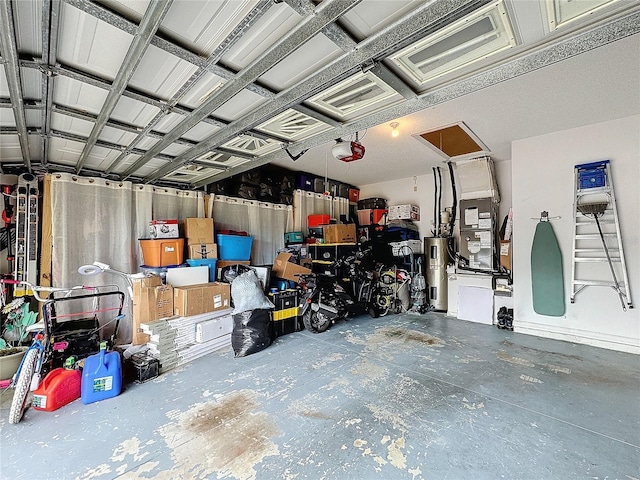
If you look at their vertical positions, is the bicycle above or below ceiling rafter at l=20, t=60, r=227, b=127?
below

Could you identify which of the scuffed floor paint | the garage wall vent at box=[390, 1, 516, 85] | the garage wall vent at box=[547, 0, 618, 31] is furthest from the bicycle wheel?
the garage wall vent at box=[547, 0, 618, 31]

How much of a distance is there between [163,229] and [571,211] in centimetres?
557

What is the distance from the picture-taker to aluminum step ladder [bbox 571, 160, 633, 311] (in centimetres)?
349

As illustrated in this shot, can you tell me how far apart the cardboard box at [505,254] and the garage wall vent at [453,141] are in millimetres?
1628

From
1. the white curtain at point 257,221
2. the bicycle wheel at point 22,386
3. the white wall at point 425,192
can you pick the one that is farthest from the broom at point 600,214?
the bicycle wheel at point 22,386

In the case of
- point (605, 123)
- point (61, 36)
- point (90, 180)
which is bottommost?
point (90, 180)

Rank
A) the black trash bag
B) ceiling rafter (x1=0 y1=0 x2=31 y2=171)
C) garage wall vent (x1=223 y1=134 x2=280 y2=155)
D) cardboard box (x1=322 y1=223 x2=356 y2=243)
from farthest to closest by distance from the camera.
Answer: cardboard box (x1=322 y1=223 x2=356 y2=243), the black trash bag, garage wall vent (x1=223 y1=134 x2=280 y2=155), ceiling rafter (x1=0 y1=0 x2=31 y2=171)

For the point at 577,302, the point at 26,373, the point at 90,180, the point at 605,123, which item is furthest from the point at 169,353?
the point at 605,123

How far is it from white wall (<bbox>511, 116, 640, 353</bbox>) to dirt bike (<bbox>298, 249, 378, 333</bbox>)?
7.53 feet

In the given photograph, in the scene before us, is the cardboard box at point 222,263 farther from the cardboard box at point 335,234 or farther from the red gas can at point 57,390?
the red gas can at point 57,390

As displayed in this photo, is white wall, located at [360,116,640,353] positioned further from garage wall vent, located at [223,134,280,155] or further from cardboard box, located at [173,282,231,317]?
cardboard box, located at [173,282,231,317]

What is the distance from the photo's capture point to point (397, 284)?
17.9 feet

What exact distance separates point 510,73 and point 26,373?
4.15m

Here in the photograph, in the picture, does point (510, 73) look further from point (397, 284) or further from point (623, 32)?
point (397, 284)
